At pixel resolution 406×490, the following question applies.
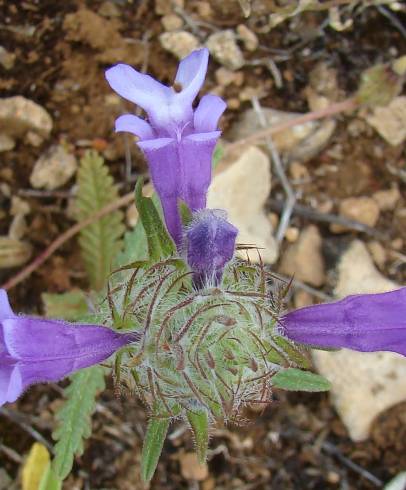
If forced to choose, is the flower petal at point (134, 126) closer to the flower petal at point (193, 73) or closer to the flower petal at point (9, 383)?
the flower petal at point (193, 73)

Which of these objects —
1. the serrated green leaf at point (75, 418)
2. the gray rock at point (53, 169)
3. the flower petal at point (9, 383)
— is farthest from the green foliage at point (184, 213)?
the gray rock at point (53, 169)

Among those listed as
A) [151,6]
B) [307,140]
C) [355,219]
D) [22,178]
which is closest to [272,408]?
[355,219]

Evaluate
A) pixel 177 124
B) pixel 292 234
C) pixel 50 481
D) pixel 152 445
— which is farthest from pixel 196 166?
pixel 292 234

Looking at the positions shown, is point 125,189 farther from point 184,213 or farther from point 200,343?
point 200,343

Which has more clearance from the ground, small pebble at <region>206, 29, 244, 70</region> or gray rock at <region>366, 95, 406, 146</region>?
small pebble at <region>206, 29, 244, 70</region>

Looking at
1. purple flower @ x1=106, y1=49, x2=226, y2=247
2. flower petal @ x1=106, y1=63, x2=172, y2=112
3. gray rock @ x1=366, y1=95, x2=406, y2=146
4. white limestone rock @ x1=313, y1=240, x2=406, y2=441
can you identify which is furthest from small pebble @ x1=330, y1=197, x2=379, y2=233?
flower petal @ x1=106, y1=63, x2=172, y2=112

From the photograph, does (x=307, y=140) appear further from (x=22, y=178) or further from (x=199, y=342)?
(x=199, y=342)

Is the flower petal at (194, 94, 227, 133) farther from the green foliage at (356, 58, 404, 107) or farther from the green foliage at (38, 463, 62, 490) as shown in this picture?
the green foliage at (356, 58, 404, 107)
